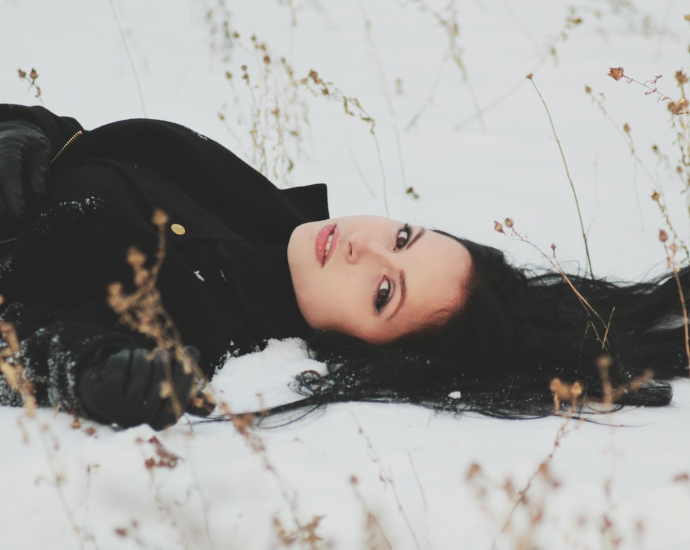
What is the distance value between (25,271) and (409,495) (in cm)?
147

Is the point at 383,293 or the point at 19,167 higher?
the point at 19,167

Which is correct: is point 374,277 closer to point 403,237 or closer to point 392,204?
point 403,237

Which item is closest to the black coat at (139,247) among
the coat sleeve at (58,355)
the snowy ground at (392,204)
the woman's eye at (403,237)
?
the coat sleeve at (58,355)

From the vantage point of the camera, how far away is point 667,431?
7.39ft

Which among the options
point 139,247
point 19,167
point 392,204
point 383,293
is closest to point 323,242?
point 383,293

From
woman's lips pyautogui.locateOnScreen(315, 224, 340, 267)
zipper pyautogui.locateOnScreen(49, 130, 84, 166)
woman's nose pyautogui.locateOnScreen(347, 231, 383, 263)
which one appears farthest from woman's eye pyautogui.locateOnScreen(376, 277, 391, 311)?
zipper pyautogui.locateOnScreen(49, 130, 84, 166)

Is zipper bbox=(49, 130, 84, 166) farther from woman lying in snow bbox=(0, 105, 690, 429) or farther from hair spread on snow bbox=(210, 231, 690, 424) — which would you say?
hair spread on snow bbox=(210, 231, 690, 424)

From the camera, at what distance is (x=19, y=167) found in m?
2.46

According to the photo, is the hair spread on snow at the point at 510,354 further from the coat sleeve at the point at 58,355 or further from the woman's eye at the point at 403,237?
the coat sleeve at the point at 58,355

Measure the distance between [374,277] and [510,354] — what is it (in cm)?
61

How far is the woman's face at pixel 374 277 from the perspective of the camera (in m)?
2.58

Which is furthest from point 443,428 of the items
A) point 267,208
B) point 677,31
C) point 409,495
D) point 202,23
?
point 677,31

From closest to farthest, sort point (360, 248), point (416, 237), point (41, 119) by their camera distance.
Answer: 1. point (360, 248)
2. point (416, 237)
3. point (41, 119)

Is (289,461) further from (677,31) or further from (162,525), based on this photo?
(677,31)
